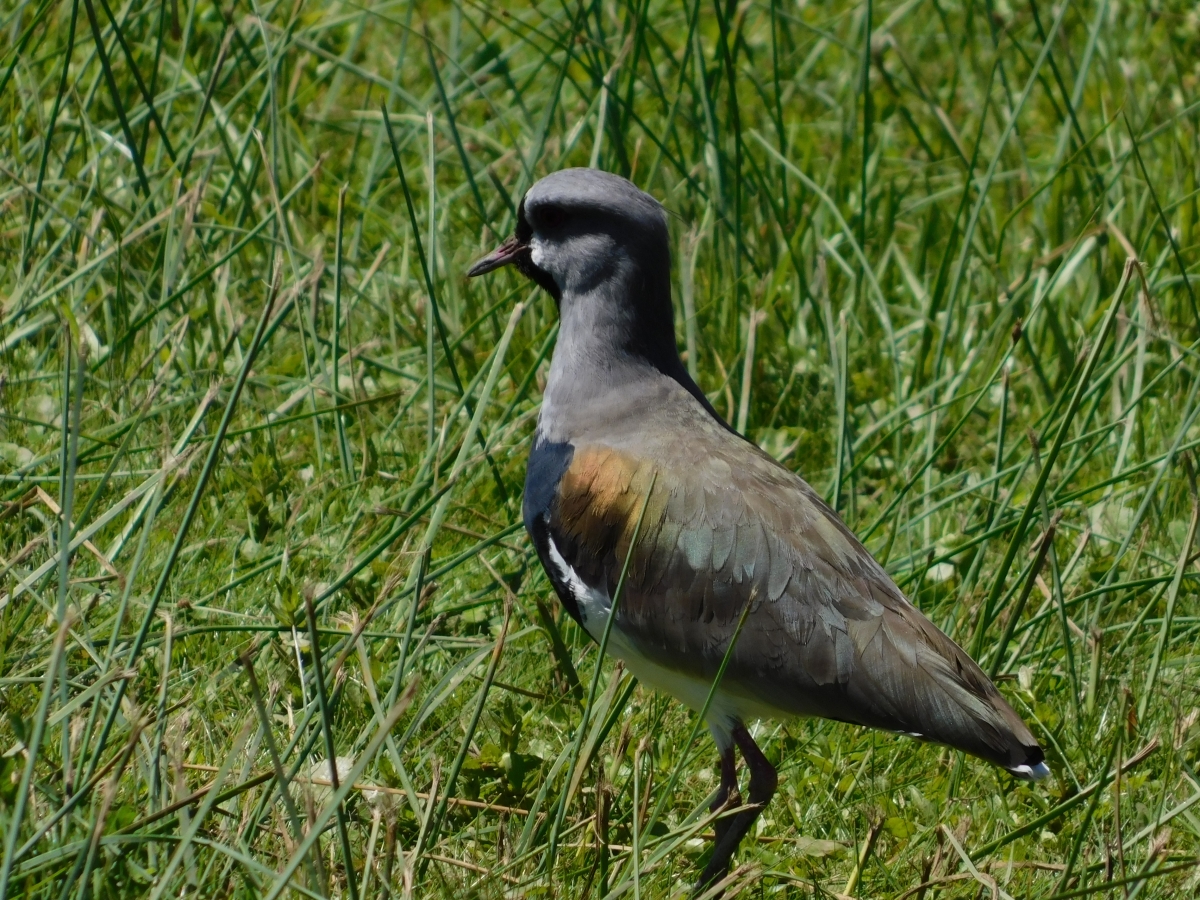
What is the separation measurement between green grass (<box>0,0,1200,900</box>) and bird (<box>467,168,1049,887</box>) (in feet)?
0.58

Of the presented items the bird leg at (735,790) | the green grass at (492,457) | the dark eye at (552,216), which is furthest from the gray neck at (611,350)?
the bird leg at (735,790)

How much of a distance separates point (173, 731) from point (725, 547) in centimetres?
123

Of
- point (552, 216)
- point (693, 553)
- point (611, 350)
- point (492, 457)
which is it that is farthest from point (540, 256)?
point (693, 553)

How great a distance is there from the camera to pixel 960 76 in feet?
22.2

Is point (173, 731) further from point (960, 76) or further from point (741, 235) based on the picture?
point (960, 76)

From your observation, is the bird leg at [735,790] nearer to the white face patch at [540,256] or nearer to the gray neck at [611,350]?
the gray neck at [611,350]

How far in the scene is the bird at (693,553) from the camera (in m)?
3.25

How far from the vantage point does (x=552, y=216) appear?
3.92 m

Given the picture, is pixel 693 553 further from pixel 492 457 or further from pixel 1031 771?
pixel 492 457

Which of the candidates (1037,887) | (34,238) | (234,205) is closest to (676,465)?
(1037,887)

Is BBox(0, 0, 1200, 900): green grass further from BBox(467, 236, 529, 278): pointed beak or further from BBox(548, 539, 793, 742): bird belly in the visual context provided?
BBox(467, 236, 529, 278): pointed beak

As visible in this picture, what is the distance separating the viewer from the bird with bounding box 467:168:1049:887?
10.7ft

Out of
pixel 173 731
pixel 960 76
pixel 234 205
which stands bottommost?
pixel 173 731

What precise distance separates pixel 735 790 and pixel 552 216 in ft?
4.79
